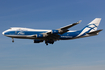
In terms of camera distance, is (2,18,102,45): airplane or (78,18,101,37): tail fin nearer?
(2,18,102,45): airplane

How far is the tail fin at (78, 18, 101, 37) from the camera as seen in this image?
5923 cm

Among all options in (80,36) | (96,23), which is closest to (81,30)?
(80,36)

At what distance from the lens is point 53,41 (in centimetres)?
5784

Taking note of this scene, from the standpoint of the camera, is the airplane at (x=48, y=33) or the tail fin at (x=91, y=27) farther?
the tail fin at (x=91, y=27)

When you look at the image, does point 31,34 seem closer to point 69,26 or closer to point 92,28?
point 69,26

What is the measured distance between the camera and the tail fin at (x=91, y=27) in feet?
194

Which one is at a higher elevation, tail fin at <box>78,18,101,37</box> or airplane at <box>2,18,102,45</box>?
tail fin at <box>78,18,101,37</box>

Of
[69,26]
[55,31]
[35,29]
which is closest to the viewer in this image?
[69,26]

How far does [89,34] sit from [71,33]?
21.9 feet

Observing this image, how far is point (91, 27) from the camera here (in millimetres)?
61250

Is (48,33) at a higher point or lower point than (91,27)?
lower

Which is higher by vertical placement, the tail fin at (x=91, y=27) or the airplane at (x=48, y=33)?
the tail fin at (x=91, y=27)

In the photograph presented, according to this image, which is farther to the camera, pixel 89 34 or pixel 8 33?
pixel 89 34

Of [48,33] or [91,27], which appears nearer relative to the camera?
[48,33]
